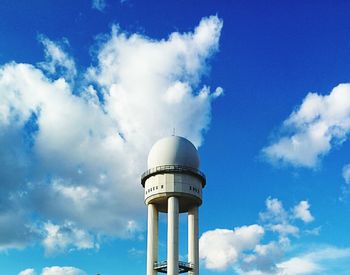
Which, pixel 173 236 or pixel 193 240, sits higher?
pixel 193 240

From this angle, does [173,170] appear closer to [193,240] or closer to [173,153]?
[173,153]

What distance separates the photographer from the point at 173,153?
97562 mm

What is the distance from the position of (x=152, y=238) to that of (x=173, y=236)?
531cm

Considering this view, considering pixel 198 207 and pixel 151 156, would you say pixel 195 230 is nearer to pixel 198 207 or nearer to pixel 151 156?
pixel 198 207

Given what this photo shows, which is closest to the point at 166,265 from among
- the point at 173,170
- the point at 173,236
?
the point at 173,236

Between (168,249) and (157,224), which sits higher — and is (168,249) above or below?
below

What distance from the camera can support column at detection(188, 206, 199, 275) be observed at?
92.7 metres

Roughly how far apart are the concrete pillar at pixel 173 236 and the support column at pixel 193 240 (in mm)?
4142

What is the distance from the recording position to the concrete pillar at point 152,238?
92.1m

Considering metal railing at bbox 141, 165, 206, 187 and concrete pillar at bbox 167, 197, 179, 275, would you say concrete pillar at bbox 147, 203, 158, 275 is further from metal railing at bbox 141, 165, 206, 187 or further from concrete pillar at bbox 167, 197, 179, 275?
metal railing at bbox 141, 165, 206, 187

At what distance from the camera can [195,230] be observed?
312 ft

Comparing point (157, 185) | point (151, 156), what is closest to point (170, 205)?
point (157, 185)

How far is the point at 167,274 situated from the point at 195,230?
419 inches

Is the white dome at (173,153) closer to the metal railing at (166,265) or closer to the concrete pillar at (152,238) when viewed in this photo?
the concrete pillar at (152,238)
